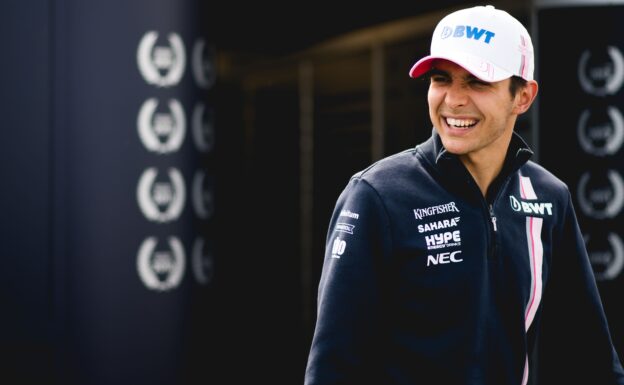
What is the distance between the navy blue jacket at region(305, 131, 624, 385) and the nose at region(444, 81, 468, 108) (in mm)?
97

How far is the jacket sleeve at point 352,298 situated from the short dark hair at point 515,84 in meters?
0.39

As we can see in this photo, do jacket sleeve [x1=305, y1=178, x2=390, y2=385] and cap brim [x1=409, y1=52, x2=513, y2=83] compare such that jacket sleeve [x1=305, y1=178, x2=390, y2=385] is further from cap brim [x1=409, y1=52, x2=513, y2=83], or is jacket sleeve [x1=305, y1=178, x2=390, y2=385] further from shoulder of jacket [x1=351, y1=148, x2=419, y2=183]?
cap brim [x1=409, y1=52, x2=513, y2=83]

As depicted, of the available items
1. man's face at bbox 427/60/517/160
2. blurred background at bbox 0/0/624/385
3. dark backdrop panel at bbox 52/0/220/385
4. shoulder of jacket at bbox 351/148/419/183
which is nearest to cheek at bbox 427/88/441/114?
man's face at bbox 427/60/517/160

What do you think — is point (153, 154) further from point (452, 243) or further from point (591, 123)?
point (452, 243)

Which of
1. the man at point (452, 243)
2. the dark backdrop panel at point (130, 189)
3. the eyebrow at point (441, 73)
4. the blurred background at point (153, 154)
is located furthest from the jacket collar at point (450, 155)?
the dark backdrop panel at point (130, 189)

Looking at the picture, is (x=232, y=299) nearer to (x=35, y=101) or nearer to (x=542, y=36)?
(x=35, y=101)

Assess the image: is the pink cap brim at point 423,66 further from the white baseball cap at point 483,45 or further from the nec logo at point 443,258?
the nec logo at point 443,258

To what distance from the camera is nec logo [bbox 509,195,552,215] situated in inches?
79.2

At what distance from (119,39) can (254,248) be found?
100 inches

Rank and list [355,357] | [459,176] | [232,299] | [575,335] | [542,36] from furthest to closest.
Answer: [232,299] < [542,36] < [575,335] < [459,176] < [355,357]

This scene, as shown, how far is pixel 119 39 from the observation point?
4.70 m

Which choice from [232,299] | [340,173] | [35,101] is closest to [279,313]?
[232,299]

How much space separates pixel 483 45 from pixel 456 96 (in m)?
0.12

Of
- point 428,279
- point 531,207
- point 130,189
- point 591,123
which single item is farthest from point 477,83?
point 130,189
